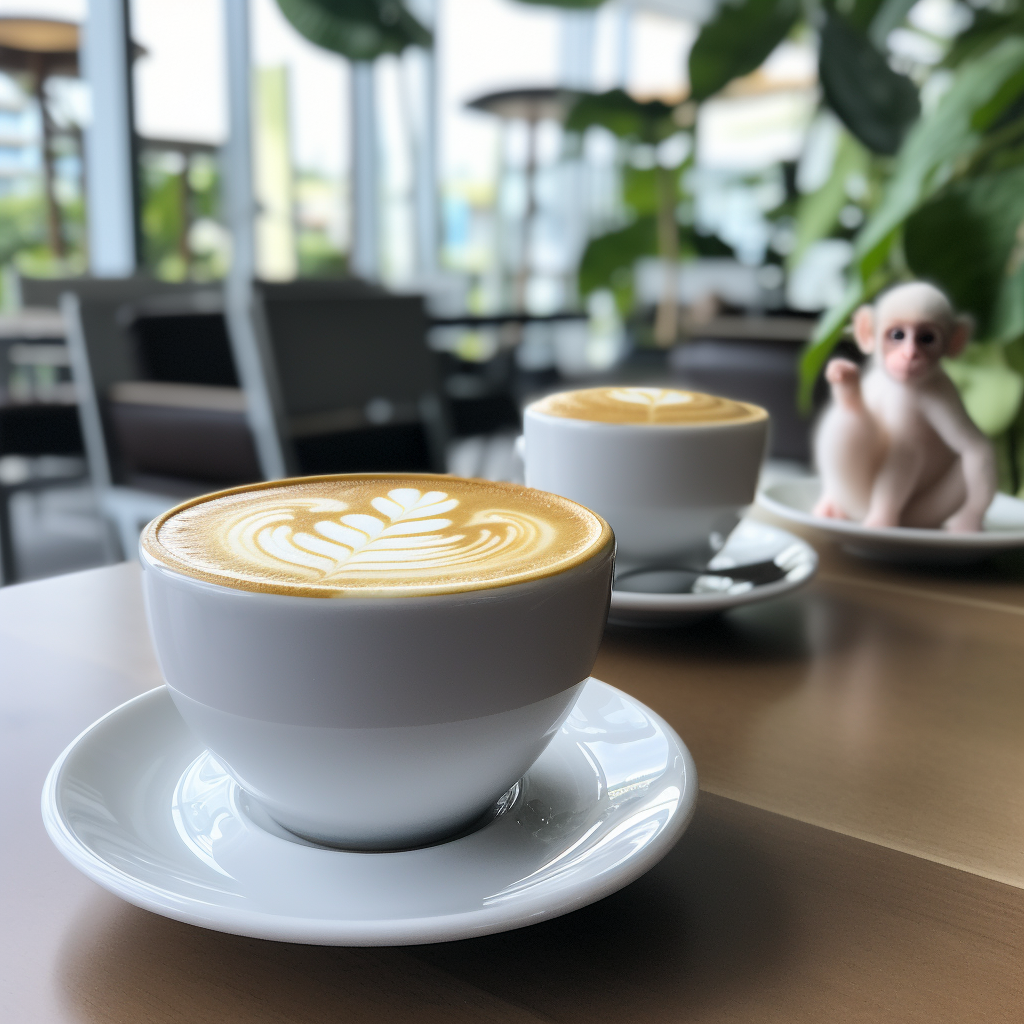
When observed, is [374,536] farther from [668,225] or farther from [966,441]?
[668,225]

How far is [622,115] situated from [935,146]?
1.91m

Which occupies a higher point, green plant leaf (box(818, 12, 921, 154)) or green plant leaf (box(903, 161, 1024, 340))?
green plant leaf (box(818, 12, 921, 154))

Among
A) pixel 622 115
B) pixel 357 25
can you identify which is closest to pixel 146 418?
pixel 357 25

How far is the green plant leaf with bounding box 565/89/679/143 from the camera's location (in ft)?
8.67

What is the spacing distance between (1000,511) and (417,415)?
182 cm

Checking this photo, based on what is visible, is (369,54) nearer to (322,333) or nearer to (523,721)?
(322,333)

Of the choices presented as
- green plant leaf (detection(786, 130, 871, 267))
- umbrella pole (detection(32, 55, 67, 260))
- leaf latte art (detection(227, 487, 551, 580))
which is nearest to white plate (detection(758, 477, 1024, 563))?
leaf latte art (detection(227, 487, 551, 580))

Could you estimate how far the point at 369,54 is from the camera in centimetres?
275

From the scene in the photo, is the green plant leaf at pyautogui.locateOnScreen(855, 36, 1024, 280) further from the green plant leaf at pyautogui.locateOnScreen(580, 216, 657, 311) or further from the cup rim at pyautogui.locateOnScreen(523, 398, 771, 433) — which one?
the green plant leaf at pyautogui.locateOnScreen(580, 216, 657, 311)

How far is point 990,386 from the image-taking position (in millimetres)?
956

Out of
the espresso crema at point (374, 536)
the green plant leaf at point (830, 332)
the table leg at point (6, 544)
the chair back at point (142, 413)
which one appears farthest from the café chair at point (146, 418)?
the espresso crema at point (374, 536)

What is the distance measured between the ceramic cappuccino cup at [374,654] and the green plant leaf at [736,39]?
1876 millimetres

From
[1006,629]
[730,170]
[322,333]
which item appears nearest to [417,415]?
[322,333]

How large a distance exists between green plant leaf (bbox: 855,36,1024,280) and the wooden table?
52 cm
